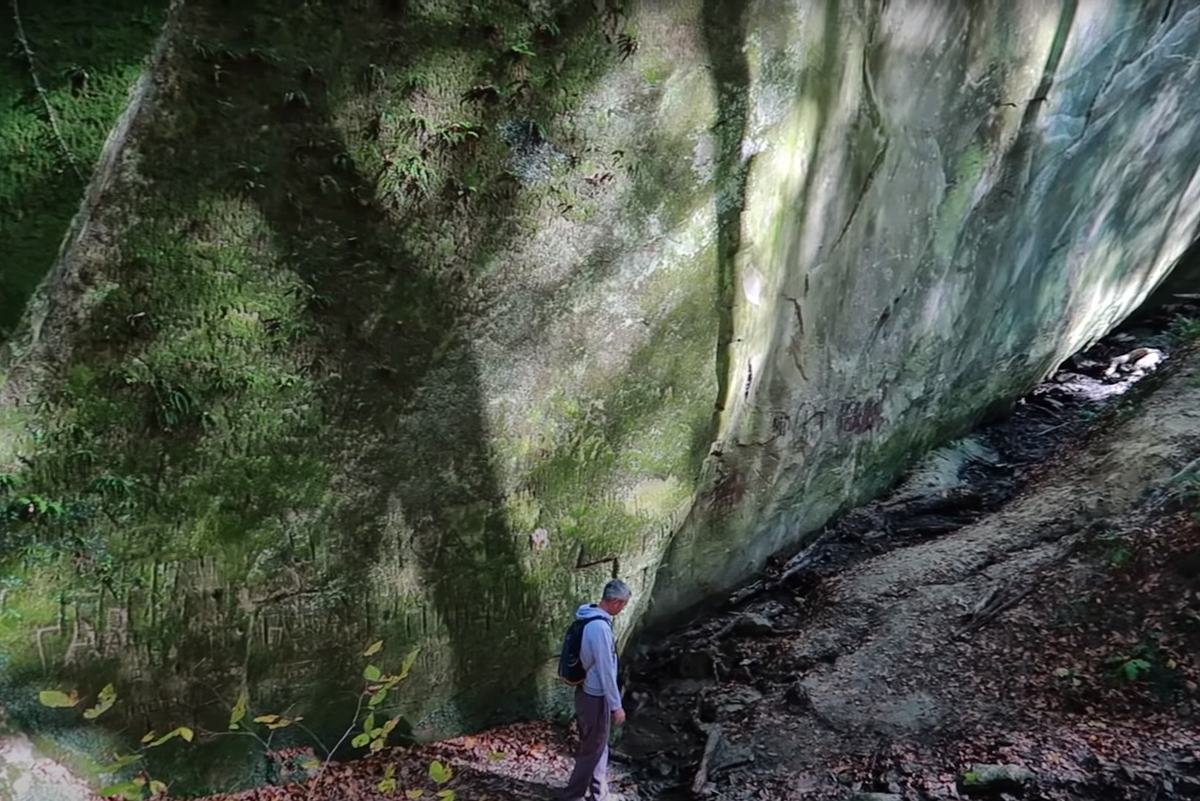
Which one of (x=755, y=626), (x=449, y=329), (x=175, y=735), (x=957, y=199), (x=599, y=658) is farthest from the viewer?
(x=957, y=199)

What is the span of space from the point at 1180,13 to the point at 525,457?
1021cm

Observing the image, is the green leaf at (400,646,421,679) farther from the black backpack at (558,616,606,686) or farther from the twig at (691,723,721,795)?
the twig at (691,723,721,795)

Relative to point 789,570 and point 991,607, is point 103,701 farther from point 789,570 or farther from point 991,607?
point 991,607

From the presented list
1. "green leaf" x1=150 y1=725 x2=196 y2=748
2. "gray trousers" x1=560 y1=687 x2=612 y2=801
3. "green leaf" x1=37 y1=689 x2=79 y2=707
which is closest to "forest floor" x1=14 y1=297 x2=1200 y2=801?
"gray trousers" x1=560 y1=687 x2=612 y2=801

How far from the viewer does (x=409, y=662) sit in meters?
5.46

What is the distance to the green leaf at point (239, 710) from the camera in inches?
187

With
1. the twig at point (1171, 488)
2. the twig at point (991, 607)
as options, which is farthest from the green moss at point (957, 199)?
the twig at point (991, 607)

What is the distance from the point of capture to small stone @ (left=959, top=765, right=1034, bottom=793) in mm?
4859

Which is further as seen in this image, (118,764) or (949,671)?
(949,671)

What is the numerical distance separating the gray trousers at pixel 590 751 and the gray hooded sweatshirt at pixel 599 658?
2.8 inches

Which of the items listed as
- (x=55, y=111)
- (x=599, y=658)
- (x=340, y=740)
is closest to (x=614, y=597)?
(x=599, y=658)

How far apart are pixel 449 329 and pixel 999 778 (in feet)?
14.2

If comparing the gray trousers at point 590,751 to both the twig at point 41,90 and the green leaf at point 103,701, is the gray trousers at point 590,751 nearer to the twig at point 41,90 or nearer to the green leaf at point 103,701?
the green leaf at point 103,701

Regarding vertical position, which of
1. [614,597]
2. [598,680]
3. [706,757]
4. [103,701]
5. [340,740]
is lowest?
[706,757]
